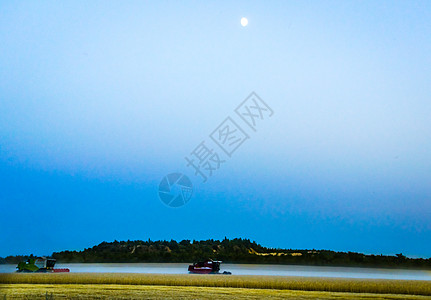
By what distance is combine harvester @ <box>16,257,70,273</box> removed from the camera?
2702 cm

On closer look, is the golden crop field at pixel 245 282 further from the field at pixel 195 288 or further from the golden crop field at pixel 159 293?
the golden crop field at pixel 159 293

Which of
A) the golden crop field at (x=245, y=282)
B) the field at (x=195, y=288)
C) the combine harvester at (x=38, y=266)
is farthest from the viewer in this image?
the combine harvester at (x=38, y=266)

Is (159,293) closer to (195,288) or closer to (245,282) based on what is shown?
(195,288)

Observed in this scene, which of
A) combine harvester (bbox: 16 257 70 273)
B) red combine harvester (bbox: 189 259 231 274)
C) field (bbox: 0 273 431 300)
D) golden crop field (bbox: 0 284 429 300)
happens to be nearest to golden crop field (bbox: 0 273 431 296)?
field (bbox: 0 273 431 300)

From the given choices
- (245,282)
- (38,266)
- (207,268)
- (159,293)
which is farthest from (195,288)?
(38,266)

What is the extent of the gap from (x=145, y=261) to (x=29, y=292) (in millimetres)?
20744

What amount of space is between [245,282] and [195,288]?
7.96 feet

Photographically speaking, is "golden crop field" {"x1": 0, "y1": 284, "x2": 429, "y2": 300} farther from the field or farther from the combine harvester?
the combine harvester

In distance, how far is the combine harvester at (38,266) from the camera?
27016mm

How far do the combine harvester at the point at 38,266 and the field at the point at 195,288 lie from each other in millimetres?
3175

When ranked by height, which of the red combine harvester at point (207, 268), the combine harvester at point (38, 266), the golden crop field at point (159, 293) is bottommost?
the golden crop field at point (159, 293)

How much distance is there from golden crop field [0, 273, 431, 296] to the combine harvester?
116 inches

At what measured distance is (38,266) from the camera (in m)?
27.3

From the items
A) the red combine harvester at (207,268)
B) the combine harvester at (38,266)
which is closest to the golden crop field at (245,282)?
the combine harvester at (38,266)
